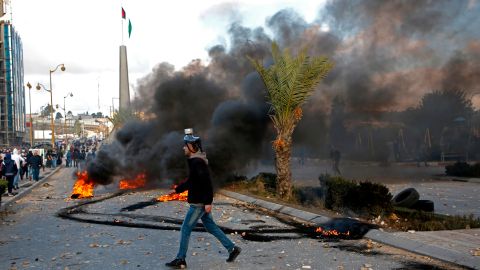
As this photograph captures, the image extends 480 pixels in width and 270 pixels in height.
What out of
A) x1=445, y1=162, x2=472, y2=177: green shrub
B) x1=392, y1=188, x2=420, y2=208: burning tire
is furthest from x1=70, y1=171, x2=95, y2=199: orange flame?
x1=445, y1=162, x2=472, y2=177: green shrub

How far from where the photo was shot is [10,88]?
68625 millimetres

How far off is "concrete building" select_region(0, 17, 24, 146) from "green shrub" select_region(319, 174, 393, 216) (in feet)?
182

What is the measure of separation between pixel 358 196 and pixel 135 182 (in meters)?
12.0

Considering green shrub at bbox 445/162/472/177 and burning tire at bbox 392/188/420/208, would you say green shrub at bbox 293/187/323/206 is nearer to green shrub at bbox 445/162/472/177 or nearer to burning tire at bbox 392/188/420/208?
Result: burning tire at bbox 392/188/420/208

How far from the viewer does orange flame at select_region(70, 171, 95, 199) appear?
1683 cm

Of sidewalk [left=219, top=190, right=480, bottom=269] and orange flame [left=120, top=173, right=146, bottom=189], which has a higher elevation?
orange flame [left=120, top=173, right=146, bottom=189]

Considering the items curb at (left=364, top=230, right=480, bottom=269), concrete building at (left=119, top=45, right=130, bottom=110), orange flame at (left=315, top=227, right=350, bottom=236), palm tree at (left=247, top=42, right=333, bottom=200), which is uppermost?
concrete building at (left=119, top=45, right=130, bottom=110)

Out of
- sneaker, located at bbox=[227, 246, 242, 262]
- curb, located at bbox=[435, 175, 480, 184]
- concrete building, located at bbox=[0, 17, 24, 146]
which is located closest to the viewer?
sneaker, located at bbox=[227, 246, 242, 262]

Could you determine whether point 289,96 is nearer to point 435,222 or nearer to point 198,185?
point 435,222

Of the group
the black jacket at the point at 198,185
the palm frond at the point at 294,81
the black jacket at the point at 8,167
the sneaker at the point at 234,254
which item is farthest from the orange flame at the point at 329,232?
the black jacket at the point at 8,167

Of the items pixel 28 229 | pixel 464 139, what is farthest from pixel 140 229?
pixel 464 139

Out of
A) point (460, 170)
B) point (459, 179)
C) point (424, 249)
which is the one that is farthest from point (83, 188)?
point (460, 170)

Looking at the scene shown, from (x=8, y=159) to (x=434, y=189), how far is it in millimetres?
14244

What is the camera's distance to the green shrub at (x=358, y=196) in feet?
31.5
